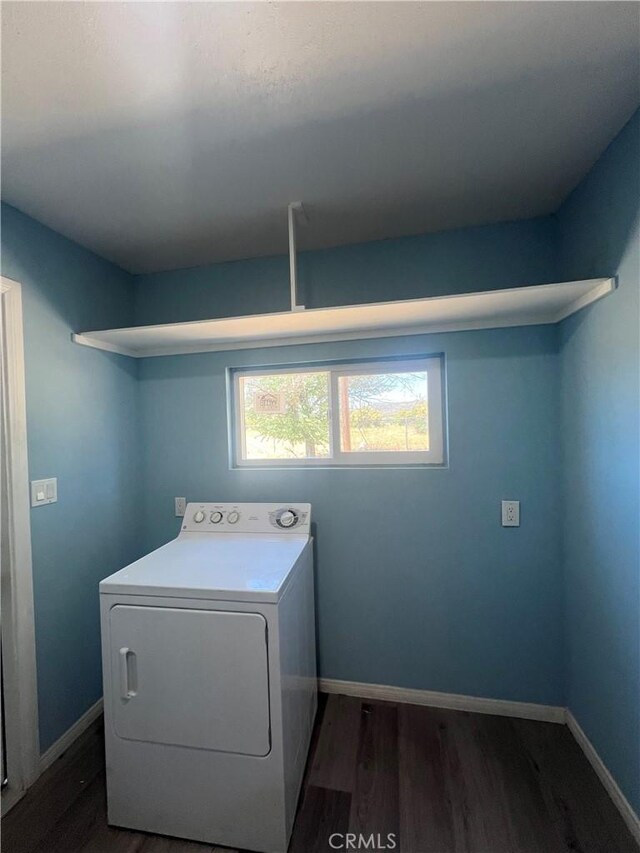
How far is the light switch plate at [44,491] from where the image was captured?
1.54 metres

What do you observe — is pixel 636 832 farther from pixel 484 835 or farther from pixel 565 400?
pixel 565 400

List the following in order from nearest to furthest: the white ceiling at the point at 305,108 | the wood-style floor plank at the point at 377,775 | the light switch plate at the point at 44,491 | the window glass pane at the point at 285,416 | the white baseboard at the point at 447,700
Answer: the white ceiling at the point at 305,108 → the wood-style floor plank at the point at 377,775 → the light switch plate at the point at 44,491 → the white baseboard at the point at 447,700 → the window glass pane at the point at 285,416

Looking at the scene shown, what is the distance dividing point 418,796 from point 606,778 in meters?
0.73

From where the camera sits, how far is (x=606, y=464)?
1.35 meters

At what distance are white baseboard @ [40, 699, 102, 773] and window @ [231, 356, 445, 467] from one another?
1416mm

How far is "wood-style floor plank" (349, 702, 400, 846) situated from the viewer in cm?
131

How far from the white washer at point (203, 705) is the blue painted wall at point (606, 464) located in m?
1.19

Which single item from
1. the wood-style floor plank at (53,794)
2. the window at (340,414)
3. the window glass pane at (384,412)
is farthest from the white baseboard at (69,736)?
the window glass pane at (384,412)

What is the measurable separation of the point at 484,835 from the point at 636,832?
0.50m

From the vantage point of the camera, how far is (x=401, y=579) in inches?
73.7

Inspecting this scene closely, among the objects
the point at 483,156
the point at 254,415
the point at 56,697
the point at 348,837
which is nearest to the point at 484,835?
the point at 348,837

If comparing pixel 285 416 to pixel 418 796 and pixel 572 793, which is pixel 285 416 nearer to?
pixel 418 796

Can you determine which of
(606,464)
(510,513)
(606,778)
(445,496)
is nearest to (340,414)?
(445,496)

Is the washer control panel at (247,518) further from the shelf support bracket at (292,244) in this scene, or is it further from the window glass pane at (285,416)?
the shelf support bracket at (292,244)
